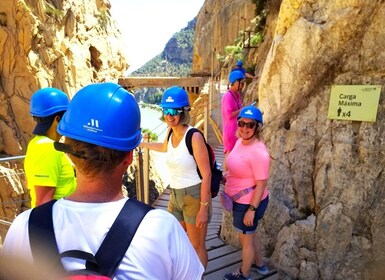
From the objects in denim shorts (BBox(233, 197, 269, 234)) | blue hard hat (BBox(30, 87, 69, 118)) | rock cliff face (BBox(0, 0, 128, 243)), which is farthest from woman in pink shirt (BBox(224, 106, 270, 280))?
rock cliff face (BBox(0, 0, 128, 243))

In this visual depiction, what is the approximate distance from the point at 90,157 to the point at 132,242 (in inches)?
13.5

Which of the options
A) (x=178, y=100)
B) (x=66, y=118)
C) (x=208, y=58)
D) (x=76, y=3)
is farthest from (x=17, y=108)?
(x=208, y=58)

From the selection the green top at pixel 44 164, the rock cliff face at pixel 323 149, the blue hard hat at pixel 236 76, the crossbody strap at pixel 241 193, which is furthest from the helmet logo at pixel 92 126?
the blue hard hat at pixel 236 76

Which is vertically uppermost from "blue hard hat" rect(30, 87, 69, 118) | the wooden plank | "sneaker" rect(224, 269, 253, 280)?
"blue hard hat" rect(30, 87, 69, 118)

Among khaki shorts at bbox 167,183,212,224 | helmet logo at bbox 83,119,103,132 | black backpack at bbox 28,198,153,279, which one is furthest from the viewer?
khaki shorts at bbox 167,183,212,224

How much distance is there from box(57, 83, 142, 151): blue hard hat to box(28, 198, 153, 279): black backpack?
0.83 feet

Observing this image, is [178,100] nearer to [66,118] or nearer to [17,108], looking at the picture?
[66,118]

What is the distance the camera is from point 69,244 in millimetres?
1000

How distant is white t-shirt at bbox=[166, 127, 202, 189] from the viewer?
2.65m

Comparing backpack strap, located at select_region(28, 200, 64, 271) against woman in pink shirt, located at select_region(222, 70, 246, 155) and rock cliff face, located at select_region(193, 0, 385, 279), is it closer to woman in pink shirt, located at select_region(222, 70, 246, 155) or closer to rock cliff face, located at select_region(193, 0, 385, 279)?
rock cliff face, located at select_region(193, 0, 385, 279)

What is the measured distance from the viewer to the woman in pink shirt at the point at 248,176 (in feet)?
9.09

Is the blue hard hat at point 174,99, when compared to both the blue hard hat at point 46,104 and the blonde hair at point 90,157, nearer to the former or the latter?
the blue hard hat at point 46,104

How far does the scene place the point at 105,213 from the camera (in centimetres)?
105

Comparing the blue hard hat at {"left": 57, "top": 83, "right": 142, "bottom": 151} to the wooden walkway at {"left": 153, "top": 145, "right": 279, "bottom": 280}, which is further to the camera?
the wooden walkway at {"left": 153, "top": 145, "right": 279, "bottom": 280}
